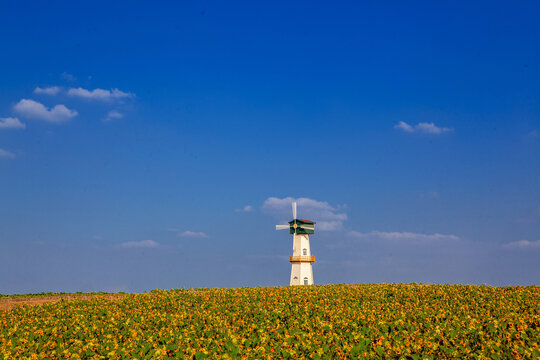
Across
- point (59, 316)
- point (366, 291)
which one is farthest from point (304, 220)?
point (59, 316)

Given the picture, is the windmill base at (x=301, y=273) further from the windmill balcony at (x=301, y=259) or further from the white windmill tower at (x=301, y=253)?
the windmill balcony at (x=301, y=259)

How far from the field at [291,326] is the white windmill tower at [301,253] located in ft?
95.7

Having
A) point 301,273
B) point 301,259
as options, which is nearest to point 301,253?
point 301,259

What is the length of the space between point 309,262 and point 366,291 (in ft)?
104

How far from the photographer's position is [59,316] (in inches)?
1016

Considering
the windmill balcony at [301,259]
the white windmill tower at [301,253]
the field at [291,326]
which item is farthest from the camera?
the windmill balcony at [301,259]

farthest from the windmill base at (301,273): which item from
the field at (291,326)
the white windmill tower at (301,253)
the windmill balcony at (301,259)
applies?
the field at (291,326)

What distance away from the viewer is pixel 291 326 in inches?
811

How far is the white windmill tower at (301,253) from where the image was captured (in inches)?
2502

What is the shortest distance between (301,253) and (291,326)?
44008 mm

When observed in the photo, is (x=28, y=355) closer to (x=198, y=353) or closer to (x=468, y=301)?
(x=198, y=353)

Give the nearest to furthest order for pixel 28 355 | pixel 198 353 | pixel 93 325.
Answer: pixel 198 353 < pixel 28 355 < pixel 93 325

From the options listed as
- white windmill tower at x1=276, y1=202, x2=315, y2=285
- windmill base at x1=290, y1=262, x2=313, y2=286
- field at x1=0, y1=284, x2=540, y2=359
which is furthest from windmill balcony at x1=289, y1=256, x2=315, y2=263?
field at x1=0, y1=284, x2=540, y2=359

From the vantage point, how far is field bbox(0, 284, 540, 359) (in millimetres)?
15102
